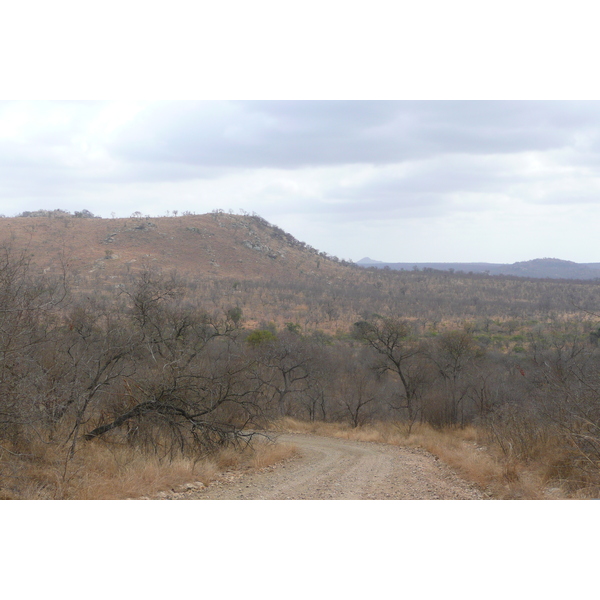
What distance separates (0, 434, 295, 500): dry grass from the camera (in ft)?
20.7

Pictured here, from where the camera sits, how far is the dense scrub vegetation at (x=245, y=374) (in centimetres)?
762

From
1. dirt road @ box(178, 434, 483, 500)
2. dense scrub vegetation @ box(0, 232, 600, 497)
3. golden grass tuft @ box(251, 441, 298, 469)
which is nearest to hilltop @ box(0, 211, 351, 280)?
dense scrub vegetation @ box(0, 232, 600, 497)

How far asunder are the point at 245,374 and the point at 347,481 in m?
7.17

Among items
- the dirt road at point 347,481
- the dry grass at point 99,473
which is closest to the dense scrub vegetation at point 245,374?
the dry grass at point 99,473

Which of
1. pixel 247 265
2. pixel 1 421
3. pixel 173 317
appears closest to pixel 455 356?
pixel 173 317

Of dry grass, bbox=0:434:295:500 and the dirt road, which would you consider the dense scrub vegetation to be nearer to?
dry grass, bbox=0:434:295:500

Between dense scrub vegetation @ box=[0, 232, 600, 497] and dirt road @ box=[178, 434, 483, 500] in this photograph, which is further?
dirt road @ box=[178, 434, 483, 500]

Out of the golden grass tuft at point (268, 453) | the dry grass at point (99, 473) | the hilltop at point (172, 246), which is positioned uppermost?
the hilltop at point (172, 246)

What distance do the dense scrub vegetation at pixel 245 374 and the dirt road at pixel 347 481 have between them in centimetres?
116

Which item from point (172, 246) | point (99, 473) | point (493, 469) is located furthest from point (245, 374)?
point (172, 246)

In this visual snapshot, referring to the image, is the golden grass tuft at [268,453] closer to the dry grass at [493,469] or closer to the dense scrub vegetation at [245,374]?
the dense scrub vegetation at [245,374]

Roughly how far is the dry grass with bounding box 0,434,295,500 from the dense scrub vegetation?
0.07 m

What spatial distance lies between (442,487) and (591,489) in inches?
92.9

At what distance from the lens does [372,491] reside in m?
8.27
